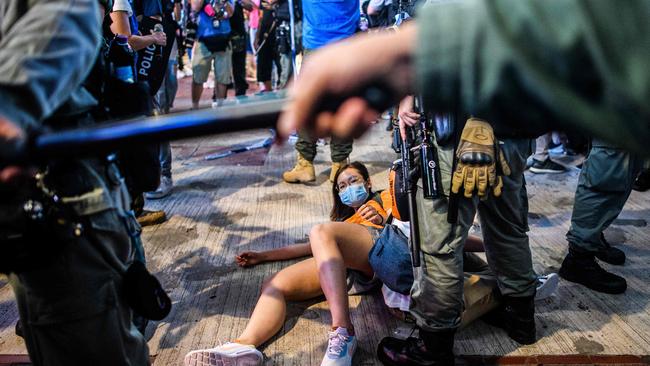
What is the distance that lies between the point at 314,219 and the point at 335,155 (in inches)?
35.1

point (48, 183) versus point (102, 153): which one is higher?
point (102, 153)

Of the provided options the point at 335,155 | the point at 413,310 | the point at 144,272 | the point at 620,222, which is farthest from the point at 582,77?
the point at 335,155

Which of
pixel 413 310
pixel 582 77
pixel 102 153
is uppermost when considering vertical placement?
pixel 582 77

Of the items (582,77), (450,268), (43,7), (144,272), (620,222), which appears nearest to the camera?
(582,77)

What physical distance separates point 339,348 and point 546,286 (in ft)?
4.04

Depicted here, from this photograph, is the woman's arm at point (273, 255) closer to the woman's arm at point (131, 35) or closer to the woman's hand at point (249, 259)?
the woman's hand at point (249, 259)

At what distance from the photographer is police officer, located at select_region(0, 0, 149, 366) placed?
1.11 metres

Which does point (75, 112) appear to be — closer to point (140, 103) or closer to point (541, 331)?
point (140, 103)

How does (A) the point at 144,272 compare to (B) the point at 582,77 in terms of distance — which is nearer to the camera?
(B) the point at 582,77

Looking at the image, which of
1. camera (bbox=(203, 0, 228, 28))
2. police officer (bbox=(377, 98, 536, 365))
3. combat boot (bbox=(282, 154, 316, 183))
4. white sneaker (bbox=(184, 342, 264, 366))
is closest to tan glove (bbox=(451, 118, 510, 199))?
police officer (bbox=(377, 98, 536, 365))

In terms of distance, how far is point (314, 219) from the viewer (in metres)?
3.96

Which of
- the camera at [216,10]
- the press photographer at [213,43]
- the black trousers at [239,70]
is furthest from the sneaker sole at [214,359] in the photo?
the black trousers at [239,70]

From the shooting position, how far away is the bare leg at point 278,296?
2.40m

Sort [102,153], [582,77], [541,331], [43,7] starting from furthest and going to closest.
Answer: [541,331] < [43,7] < [102,153] < [582,77]
